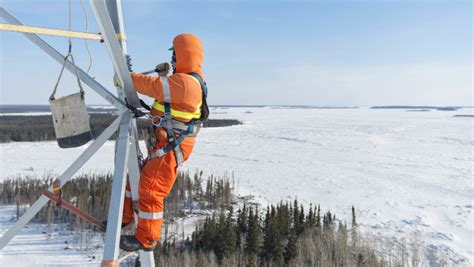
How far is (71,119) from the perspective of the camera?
2.56 meters

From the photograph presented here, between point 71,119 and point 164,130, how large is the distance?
0.69 meters

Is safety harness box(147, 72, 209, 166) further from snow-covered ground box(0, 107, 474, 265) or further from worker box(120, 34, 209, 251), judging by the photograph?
snow-covered ground box(0, 107, 474, 265)

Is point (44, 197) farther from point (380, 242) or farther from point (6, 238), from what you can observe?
point (380, 242)

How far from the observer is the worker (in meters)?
2.59

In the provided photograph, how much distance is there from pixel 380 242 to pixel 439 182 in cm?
678

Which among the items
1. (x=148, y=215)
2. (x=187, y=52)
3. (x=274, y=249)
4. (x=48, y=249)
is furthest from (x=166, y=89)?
(x=48, y=249)

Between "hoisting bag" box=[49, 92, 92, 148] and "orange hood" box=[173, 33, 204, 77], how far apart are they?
786mm

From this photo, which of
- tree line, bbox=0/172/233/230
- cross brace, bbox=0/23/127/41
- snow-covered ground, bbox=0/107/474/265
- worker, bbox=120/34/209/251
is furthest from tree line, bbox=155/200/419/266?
cross brace, bbox=0/23/127/41

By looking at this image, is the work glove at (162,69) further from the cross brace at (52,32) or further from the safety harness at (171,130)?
the cross brace at (52,32)

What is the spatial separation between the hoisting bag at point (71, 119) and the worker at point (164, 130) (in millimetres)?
470

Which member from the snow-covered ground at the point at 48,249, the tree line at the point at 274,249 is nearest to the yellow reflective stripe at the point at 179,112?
the tree line at the point at 274,249

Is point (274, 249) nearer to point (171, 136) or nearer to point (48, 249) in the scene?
point (48, 249)

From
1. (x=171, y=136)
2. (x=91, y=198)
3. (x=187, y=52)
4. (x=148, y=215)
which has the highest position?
(x=187, y=52)

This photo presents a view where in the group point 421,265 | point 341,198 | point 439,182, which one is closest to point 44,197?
point 421,265
